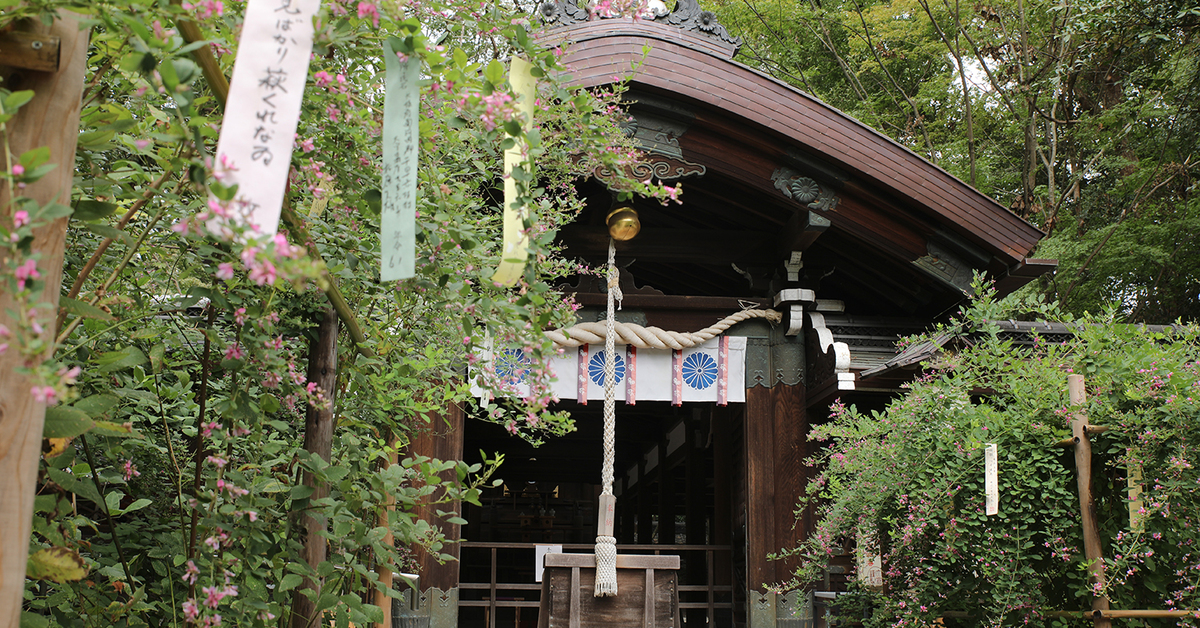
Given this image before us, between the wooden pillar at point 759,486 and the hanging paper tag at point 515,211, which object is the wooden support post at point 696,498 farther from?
the hanging paper tag at point 515,211

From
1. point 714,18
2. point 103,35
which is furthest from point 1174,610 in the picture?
point 714,18

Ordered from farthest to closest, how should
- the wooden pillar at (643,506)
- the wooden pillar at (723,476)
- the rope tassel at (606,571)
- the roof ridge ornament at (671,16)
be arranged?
the wooden pillar at (643,506) < the wooden pillar at (723,476) < the roof ridge ornament at (671,16) < the rope tassel at (606,571)

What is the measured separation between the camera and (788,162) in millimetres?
6016

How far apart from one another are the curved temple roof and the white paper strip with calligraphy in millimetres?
955

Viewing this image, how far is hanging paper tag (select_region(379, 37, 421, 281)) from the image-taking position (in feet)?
5.50

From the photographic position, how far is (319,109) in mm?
A: 1985

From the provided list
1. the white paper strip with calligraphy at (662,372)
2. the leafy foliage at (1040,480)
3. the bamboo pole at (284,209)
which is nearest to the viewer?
the bamboo pole at (284,209)

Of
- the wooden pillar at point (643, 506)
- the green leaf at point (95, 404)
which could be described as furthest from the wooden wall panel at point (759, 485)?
the wooden pillar at point (643, 506)

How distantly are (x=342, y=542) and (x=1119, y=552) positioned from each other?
2.97 meters

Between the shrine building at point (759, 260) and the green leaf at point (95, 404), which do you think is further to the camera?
the shrine building at point (759, 260)

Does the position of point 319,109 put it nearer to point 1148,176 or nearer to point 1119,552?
point 1119,552

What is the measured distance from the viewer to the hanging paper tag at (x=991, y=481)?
337cm

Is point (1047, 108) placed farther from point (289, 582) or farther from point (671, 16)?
point (289, 582)

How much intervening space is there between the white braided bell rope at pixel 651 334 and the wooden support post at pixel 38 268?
15.8ft
